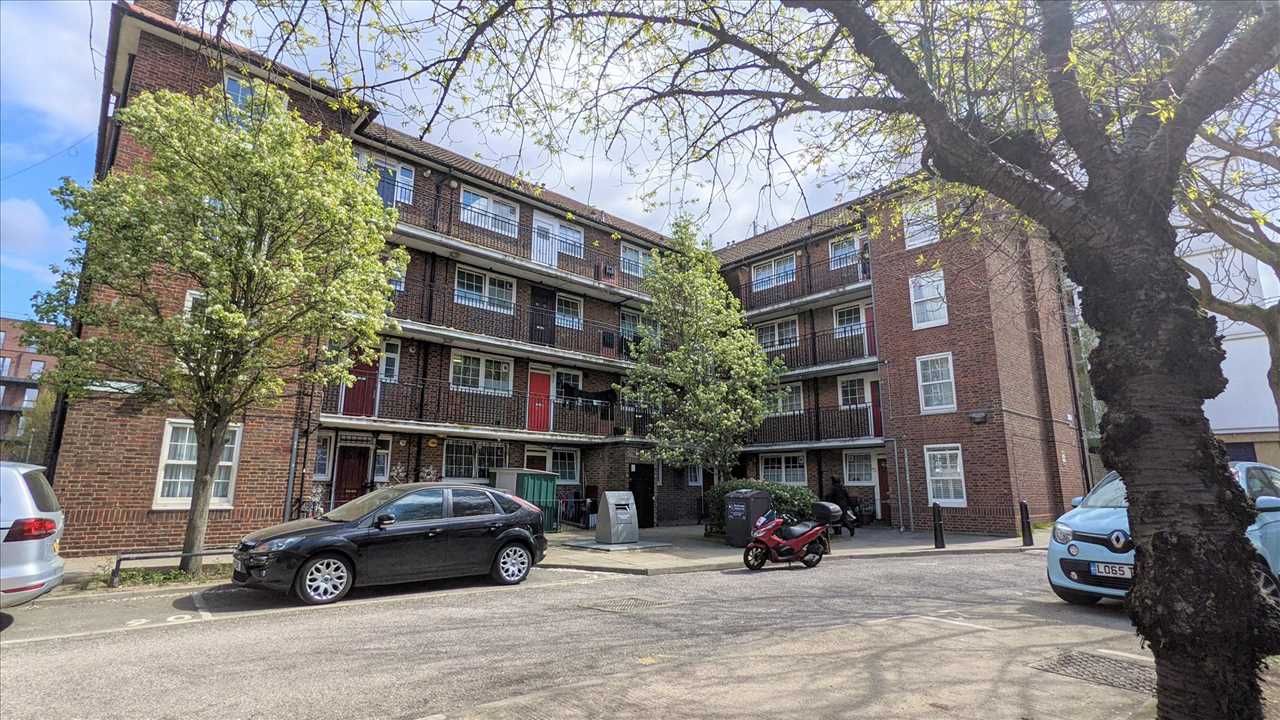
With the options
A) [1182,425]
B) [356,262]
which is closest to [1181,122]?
[1182,425]

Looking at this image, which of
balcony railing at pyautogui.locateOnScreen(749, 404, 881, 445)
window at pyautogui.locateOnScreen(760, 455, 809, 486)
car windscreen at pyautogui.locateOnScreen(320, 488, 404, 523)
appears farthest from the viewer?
window at pyautogui.locateOnScreen(760, 455, 809, 486)

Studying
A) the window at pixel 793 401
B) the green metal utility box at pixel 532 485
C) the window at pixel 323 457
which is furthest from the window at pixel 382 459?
the window at pixel 793 401

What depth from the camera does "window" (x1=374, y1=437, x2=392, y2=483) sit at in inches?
667

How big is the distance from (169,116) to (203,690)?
28.4 ft

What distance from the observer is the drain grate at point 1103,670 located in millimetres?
4160

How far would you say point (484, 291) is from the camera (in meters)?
19.7

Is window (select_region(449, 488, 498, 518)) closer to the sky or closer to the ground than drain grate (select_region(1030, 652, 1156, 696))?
closer to the sky

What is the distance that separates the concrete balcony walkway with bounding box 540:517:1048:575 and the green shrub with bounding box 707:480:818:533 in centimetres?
61

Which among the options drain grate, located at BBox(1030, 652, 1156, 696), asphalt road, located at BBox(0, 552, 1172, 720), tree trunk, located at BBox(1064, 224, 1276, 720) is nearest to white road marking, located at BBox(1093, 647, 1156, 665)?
asphalt road, located at BBox(0, 552, 1172, 720)

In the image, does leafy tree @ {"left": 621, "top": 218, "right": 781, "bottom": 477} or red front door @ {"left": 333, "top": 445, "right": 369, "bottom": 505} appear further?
leafy tree @ {"left": 621, "top": 218, "right": 781, "bottom": 477}

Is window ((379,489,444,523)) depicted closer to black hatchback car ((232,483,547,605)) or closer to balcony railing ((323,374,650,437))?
black hatchback car ((232,483,547,605))

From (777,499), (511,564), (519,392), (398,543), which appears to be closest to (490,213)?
(519,392)

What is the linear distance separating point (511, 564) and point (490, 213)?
13.2m

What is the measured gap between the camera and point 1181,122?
339 centimetres
